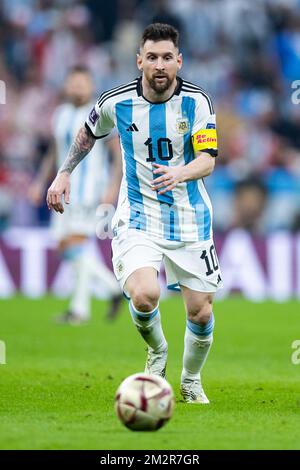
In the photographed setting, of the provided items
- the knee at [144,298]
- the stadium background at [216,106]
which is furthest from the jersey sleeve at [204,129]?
the stadium background at [216,106]

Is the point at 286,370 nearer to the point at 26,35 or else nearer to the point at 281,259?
the point at 281,259

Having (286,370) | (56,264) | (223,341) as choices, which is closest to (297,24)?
(56,264)

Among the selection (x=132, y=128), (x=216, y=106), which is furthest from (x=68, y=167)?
(x=216, y=106)

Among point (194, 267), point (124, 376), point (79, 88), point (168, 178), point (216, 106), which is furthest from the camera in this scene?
point (216, 106)

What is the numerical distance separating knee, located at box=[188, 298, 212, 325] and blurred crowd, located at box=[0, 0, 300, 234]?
10.6 meters

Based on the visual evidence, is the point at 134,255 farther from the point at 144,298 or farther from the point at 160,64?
the point at 160,64

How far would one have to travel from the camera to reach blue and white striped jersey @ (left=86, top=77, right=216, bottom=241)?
7207mm

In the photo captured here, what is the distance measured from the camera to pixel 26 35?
1948cm

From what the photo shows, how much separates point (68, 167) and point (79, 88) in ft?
17.9

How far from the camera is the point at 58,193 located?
7230 millimetres

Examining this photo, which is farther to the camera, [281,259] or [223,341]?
[281,259]

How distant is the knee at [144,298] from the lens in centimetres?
702

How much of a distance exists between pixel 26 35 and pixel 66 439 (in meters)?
14.5

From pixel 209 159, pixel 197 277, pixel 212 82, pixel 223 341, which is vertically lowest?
pixel 223 341
